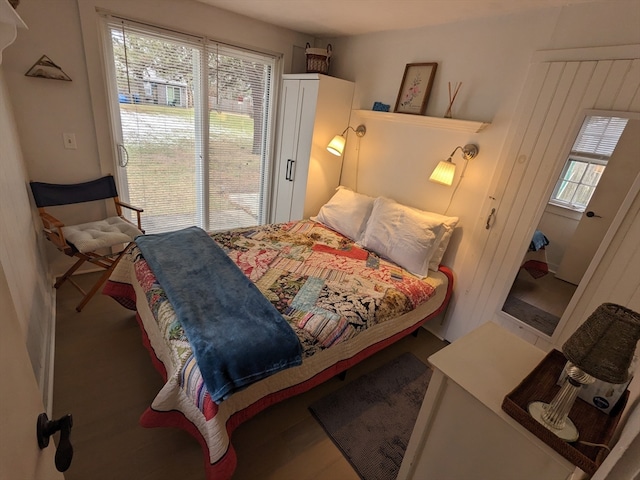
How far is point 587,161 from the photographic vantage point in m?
1.74

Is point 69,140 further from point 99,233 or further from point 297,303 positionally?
point 297,303

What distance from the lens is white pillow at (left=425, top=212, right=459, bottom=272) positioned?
236 centimetres

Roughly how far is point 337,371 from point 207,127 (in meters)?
2.65

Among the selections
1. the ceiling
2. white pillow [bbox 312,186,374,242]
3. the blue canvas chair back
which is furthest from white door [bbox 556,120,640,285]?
the blue canvas chair back

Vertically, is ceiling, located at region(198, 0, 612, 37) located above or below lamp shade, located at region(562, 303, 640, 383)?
above

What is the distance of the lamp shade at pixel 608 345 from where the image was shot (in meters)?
0.62

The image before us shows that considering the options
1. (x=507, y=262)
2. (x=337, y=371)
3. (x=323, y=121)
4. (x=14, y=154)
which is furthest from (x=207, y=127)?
(x=507, y=262)

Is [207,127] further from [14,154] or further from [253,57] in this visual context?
[14,154]

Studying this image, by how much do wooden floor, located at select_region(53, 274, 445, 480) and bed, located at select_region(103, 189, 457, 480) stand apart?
0.23 metres

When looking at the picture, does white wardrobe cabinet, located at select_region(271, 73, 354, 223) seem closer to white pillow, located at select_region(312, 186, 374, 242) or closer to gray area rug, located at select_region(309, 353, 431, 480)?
white pillow, located at select_region(312, 186, 374, 242)

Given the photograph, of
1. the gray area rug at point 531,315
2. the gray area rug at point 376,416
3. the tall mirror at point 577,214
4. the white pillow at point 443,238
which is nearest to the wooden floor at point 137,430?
the gray area rug at point 376,416

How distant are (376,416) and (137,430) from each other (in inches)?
51.7

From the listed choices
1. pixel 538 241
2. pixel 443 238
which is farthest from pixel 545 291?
pixel 443 238

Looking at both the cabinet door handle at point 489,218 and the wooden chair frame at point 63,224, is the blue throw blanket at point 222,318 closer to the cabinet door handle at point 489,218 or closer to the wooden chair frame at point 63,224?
the wooden chair frame at point 63,224
